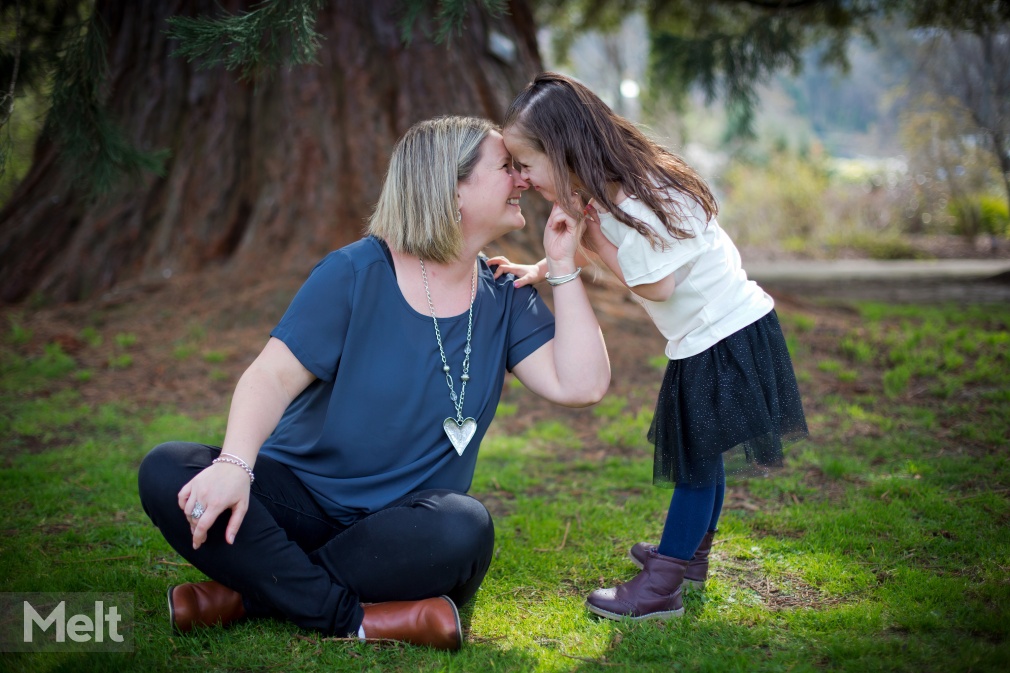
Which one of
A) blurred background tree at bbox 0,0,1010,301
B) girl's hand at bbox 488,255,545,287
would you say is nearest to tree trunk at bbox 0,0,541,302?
blurred background tree at bbox 0,0,1010,301

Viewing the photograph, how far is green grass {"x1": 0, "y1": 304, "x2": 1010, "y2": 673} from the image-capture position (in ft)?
6.67

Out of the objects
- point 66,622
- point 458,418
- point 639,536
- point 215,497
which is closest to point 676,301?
point 458,418

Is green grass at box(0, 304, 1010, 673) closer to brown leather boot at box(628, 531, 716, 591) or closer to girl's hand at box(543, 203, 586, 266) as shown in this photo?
brown leather boot at box(628, 531, 716, 591)

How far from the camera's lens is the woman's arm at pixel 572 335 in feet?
7.57

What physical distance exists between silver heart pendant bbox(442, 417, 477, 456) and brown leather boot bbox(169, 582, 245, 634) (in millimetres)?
702

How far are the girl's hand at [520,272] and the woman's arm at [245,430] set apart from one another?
0.69 meters

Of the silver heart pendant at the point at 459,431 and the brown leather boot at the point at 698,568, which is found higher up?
the silver heart pendant at the point at 459,431

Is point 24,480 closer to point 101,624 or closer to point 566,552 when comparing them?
point 101,624

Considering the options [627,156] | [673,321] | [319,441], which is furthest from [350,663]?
[627,156]

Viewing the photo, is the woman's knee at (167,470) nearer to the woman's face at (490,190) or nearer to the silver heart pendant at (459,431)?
the silver heart pendant at (459,431)

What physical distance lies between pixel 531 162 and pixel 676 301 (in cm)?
57

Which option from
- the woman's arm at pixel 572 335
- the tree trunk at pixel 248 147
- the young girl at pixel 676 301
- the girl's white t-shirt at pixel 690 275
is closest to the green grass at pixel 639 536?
A: the young girl at pixel 676 301

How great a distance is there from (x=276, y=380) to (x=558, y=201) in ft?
2.98

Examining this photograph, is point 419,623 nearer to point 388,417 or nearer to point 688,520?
point 388,417
